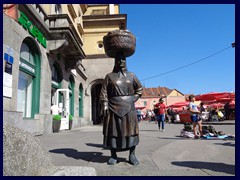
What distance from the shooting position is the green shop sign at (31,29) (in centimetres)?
926

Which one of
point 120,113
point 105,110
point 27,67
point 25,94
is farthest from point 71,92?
point 120,113

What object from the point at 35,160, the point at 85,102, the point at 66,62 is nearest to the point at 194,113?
the point at 35,160

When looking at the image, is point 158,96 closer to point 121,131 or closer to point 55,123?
point 55,123

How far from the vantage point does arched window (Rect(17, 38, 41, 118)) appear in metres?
10.1

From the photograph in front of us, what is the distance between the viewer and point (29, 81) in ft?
35.4

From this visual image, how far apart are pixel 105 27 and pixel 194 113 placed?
1784 centimetres

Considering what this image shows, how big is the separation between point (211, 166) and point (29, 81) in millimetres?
8783

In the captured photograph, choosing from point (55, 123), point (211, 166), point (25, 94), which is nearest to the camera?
point (211, 166)

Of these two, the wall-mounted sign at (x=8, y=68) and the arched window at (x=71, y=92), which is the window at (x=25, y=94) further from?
the arched window at (x=71, y=92)

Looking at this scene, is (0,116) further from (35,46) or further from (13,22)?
(35,46)

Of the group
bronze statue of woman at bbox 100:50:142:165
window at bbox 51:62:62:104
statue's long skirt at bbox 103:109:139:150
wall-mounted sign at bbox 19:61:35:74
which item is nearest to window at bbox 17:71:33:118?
wall-mounted sign at bbox 19:61:35:74

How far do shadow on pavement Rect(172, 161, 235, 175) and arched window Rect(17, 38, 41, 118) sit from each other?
769 centimetres

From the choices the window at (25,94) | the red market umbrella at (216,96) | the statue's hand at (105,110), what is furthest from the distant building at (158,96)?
the statue's hand at (105,110)

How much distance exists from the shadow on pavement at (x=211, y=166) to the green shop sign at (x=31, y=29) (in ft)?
25.4
